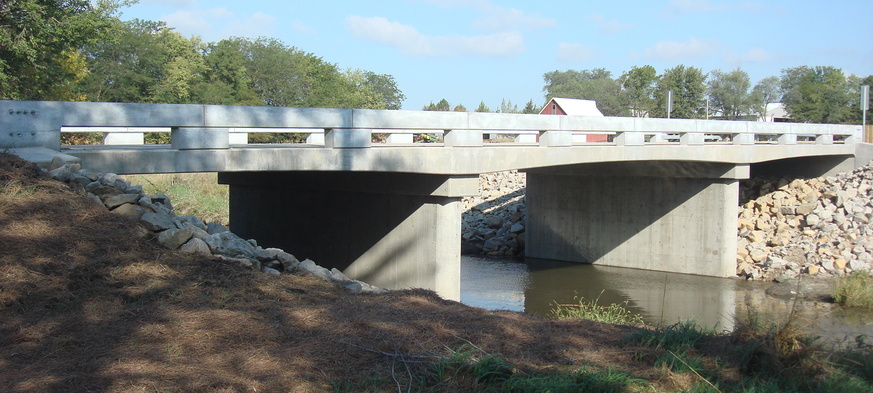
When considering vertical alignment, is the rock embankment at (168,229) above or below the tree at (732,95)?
below

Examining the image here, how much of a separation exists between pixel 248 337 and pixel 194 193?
21.9 meters

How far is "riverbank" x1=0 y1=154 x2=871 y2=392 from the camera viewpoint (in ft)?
15.0

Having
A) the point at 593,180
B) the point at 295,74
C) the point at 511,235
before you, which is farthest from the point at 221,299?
the point at 295,74

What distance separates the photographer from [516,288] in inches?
725

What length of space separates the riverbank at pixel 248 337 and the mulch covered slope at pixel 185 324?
1cm

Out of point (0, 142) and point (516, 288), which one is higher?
point (0, 142)

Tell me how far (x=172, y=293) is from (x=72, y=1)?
800 inches

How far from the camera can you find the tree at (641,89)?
71.2 metres

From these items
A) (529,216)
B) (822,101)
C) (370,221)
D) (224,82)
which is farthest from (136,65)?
(822,101)

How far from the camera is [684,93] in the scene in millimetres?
68250

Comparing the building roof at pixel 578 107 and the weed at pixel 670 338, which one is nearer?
the weed at pixel 670 338

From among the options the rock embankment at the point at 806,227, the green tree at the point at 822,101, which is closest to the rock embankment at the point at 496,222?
the rock embankment at the point at 806,227

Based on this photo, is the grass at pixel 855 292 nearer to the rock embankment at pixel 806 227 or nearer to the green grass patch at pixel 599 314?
the rock embankment at pixel 806 227

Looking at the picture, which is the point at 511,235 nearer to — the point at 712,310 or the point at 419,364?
the point at 712,310
